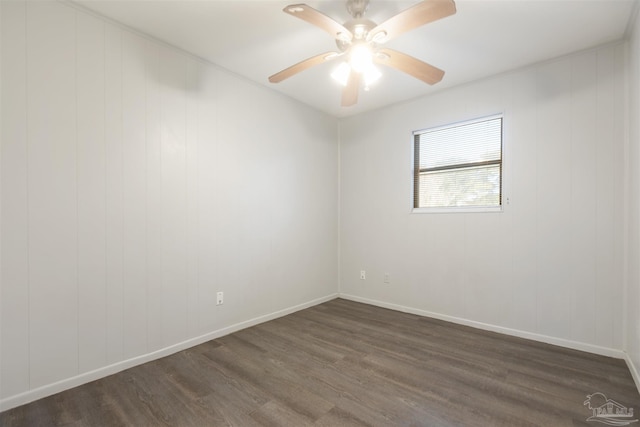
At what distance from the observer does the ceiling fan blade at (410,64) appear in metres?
2.04

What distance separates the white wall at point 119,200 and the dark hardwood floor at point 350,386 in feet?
0.93

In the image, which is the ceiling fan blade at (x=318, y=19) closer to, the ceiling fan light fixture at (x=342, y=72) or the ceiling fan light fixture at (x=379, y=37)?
the ceiling fan light fixture at (x=379, y=37)

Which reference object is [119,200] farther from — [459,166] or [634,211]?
[634,211]

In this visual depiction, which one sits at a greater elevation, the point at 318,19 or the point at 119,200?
the point at 318,19

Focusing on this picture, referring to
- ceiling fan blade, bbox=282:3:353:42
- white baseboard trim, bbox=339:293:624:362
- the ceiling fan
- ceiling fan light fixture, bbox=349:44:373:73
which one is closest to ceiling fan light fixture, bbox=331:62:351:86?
the ceiling fan

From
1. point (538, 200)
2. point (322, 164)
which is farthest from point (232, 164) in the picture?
point (538, 200)

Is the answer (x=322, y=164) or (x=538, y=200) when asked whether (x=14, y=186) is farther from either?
(x=538, y=200)

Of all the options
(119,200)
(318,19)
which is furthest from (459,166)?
(119,200)

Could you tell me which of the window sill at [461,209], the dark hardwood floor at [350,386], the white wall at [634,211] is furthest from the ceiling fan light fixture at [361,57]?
the dark hardwood floor at [350,386]

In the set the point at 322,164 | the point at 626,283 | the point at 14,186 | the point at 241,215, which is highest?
the point at 322,164

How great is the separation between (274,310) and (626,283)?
3194 mm

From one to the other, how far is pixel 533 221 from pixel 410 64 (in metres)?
1.90

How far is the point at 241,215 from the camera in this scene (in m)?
3.14

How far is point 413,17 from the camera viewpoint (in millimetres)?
1672
